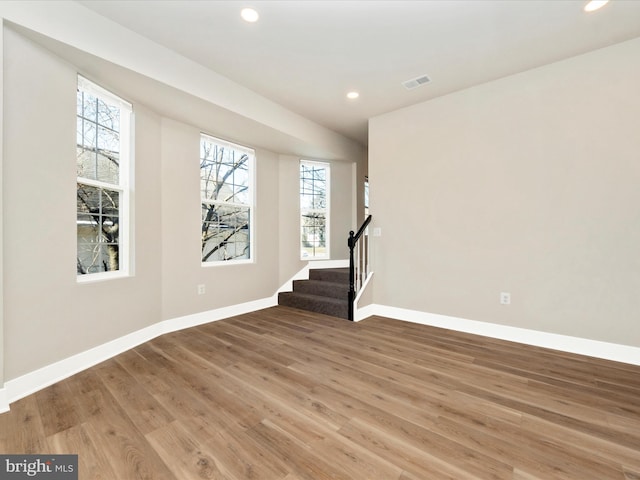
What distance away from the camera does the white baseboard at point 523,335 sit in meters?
2.53

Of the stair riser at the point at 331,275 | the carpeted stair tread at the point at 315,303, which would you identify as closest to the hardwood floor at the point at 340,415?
the carpeted stair tread at the point at 315,303

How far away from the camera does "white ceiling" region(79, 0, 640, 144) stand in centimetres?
212

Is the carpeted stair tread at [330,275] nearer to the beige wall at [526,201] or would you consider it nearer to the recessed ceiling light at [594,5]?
the beige wall at [526,201]

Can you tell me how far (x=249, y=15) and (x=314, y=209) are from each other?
10.8 feet

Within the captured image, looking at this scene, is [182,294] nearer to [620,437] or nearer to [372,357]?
[372,357]

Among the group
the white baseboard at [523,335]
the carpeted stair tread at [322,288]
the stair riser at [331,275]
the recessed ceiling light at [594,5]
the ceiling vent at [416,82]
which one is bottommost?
the white baseboard at [523,335]

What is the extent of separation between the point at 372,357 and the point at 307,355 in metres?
0.61

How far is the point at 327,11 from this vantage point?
84.7 inches

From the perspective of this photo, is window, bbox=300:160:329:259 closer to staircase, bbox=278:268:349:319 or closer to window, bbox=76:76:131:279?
staircase, bbox=278:268:349:319

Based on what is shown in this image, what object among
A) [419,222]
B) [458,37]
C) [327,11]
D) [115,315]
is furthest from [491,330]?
[115,315]

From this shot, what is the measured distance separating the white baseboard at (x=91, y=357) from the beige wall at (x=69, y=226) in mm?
51

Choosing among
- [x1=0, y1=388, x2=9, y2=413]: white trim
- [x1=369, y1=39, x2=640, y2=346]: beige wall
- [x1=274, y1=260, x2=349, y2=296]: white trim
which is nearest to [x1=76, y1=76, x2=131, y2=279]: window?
[x1=0, y1=388, x2=9, y2=413]: white trim

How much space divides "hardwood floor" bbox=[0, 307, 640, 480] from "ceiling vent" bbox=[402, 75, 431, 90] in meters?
2.89

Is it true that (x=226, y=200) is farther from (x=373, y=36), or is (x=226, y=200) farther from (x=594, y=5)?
(x=594, y=5)
